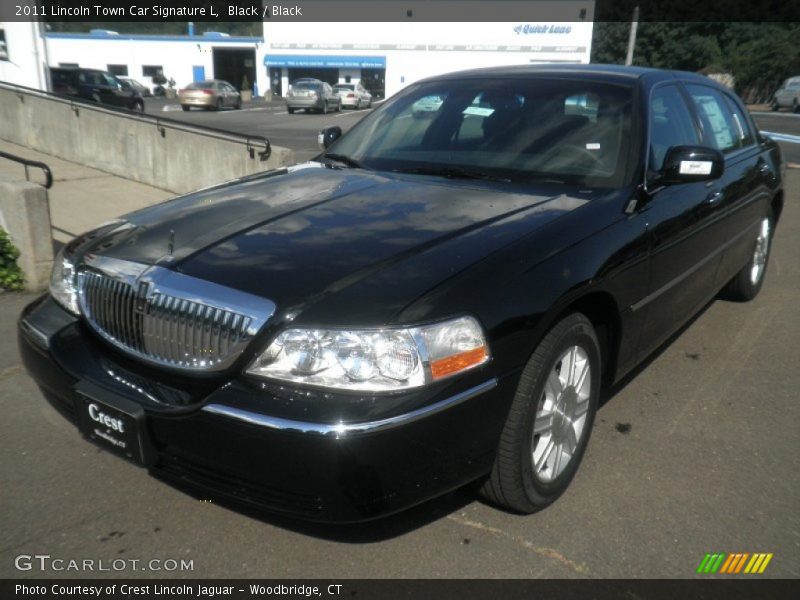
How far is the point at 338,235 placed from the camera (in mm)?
2721

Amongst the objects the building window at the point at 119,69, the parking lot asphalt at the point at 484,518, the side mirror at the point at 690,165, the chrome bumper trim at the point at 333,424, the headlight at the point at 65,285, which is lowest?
the building window at the point at 119,69

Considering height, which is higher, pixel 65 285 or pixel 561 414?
pixel 65 285

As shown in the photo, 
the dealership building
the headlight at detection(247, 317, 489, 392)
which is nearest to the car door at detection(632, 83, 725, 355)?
the headlight at detection(247, 317, 489, 392)

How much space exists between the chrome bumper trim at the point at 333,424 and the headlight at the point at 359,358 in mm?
85

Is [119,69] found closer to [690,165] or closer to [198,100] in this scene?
[198,100]

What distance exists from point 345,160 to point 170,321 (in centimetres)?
182

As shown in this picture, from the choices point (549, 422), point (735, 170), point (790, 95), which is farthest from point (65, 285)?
point (790, 95)

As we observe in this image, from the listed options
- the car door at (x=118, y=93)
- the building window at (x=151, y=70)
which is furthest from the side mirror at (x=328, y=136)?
the building window at (x=151, y=70)

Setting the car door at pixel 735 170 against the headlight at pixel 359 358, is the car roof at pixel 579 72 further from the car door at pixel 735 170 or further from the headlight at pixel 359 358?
the headlight at pixel 359 358

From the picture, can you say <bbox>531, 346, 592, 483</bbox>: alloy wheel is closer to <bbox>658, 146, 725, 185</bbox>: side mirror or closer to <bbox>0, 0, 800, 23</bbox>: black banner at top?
<bbox>658, 146, 725, 185</bbox>: side mirror

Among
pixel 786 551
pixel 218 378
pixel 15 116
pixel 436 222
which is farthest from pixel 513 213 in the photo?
pixel 15 116

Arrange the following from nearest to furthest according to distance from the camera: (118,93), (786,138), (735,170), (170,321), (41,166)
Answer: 1. (170,321)
2. (735,170)
3. (41,166)
4. (786,138)
5. (118,93)

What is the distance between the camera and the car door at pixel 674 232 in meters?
3.37
